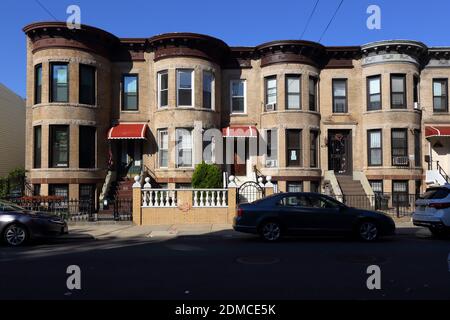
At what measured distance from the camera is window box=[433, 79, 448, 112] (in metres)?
24.1

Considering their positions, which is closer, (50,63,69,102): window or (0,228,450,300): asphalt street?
(0,228,450,300): asphalt street

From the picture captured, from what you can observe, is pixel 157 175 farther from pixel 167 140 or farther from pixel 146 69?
pixel 146 69

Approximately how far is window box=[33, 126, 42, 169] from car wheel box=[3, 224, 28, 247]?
1009 cm

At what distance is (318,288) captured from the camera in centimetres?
671

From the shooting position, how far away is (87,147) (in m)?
21.6

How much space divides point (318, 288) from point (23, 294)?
461 centimetres

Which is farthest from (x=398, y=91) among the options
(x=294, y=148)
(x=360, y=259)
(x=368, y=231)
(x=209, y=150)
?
(x=360, y=259)

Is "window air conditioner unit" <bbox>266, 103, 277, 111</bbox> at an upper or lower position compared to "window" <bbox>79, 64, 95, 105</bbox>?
lower

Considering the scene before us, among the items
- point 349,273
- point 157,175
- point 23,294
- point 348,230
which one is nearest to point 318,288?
point 349,273

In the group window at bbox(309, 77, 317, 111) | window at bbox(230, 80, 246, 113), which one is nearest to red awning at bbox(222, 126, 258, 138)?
window at bbox(230, 80, 246, 113)

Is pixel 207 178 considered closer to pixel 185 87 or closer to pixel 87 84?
pixel 185 87

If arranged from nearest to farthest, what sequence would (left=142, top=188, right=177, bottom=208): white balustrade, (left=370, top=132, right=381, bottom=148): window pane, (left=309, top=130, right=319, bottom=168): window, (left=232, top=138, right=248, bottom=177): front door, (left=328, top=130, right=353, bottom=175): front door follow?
(left=142, top=188, right=177, bottom=208): white balustrade < (left=309, top=130, right=319, bottom=168): window < (left=370, top=132, right=381, bottom=148): window pane < (left=232, top=138, right=248, bottom=177): front door < (left=328, top=130, right=353, bottom=175): front door

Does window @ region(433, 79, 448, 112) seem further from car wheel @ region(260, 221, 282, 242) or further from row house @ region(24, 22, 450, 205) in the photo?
car wheel @ region(260, 221, 282, 242)

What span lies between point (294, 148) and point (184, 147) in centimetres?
603
